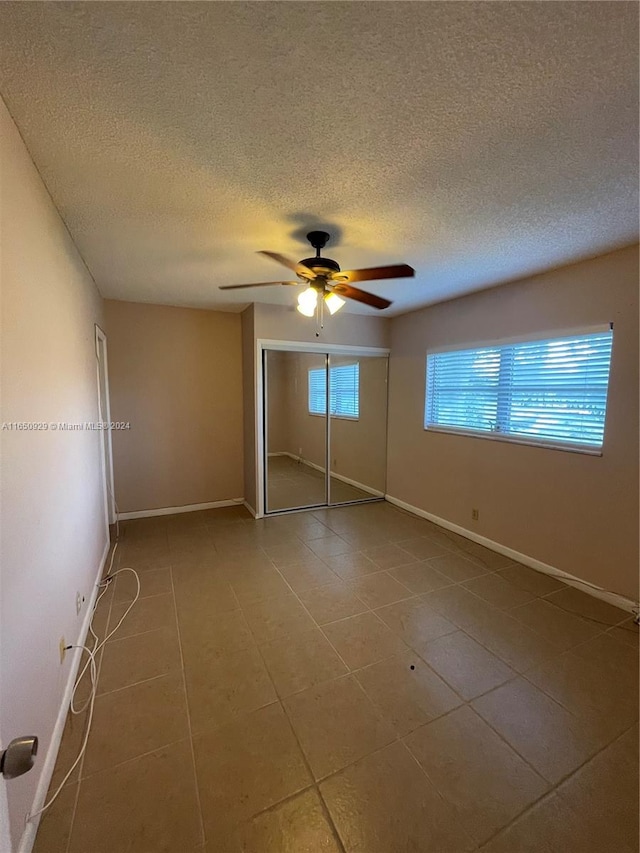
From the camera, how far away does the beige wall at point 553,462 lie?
2.30 metres

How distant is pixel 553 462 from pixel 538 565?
2.85ft

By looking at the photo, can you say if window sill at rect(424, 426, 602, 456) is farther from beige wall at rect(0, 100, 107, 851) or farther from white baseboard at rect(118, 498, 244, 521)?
beige wall at rect(0, 100, 107, 851)

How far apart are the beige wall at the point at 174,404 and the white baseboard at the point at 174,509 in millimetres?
47

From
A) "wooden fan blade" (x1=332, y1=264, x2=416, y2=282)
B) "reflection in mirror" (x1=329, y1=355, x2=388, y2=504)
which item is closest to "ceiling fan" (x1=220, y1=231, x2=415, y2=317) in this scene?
"wooden fan blade" (x1=332, y1=264, x2=416, y2=282)

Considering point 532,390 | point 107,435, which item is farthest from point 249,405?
point 532,390

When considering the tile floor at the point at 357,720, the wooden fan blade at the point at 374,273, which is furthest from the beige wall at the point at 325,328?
the tile floor at the point at 357,720

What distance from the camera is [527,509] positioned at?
2.89 m

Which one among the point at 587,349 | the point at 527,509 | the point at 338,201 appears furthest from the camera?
the point at 527,509

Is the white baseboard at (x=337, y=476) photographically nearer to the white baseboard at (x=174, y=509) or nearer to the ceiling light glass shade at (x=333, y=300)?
the white baseboard at (x=174, y=509)

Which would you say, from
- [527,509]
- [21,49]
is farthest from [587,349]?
[21,49]

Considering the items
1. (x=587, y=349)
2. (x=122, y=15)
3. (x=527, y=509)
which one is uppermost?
(x=122, y=15)

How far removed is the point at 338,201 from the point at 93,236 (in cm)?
158

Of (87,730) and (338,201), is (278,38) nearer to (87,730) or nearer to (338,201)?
(338,201)

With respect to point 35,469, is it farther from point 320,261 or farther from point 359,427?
point 359,427
